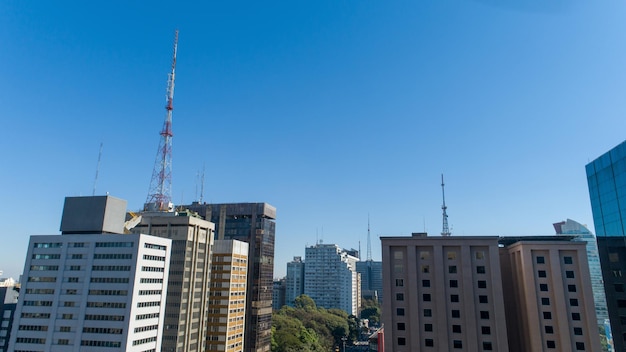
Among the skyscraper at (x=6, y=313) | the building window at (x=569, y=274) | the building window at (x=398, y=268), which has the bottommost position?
the skyscraper at (x=6, y=313)

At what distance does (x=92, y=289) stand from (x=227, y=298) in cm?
3267

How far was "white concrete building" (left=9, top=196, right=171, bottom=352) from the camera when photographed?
6880 cm

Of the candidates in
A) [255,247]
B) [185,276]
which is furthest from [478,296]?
[255,247]

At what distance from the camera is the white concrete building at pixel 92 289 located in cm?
6880

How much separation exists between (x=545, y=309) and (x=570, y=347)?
585 cm

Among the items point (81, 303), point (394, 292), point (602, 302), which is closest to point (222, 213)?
point (81, 303)

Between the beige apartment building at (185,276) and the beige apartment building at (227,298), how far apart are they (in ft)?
14.5

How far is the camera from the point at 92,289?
7125 cm

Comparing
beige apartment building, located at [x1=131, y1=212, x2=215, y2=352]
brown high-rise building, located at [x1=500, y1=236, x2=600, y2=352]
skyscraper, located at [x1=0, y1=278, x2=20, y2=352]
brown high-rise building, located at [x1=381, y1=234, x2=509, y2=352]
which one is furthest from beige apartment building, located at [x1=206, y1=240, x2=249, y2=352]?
skyscraper, located at [x1=0, y1=278, x2=20, y2=352]

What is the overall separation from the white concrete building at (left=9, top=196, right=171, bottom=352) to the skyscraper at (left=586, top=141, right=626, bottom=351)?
72.9 m

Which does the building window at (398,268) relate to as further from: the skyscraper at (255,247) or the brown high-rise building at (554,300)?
the skyscraper at (255,247)

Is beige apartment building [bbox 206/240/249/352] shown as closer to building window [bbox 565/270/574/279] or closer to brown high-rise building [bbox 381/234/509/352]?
brown high-rise building [bbox 381/234/509/352]

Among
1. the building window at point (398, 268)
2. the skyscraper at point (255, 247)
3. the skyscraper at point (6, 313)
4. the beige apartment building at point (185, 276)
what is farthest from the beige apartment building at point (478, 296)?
the skyscraper at point (6, 313)

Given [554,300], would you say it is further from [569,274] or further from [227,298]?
[227,298]
